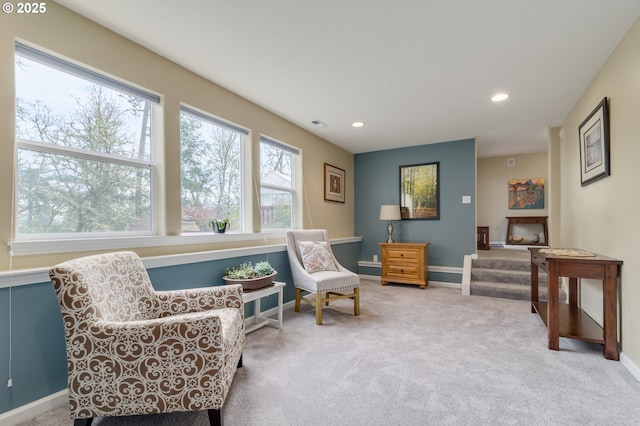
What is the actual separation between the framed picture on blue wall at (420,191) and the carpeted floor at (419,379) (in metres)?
2.18

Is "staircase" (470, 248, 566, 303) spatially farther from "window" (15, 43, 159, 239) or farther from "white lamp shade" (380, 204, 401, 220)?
"window" (15, 43, 159, 239)

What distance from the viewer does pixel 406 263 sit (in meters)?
4.56

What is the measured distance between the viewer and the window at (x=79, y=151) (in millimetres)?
1703

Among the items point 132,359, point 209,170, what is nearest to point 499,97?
point 209,170

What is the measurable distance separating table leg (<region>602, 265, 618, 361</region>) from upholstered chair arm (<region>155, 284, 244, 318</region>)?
265 centimetres

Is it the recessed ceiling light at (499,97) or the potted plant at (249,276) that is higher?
the recessed ceiling light at (499,97)

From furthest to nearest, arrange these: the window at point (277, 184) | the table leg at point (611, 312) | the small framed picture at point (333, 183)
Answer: the small framed picture at point (333, 183) → the window at point (277, 184) → the table leg at point (611, 312)

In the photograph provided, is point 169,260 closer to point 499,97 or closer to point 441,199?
point 499,97

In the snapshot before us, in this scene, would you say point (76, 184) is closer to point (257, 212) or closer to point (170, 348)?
point (170, 348)

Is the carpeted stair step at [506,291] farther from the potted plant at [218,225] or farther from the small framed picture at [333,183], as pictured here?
the potted plant at [218,225]

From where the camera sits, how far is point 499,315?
3193mm

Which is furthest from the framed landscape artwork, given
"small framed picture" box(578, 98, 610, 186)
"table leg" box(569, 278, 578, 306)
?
"table leg" box(569, 278, 578, 306)

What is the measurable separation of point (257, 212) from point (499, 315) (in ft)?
9.48

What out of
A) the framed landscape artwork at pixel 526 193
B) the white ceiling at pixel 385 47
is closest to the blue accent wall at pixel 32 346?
the white ceiling at pixel 385 47
